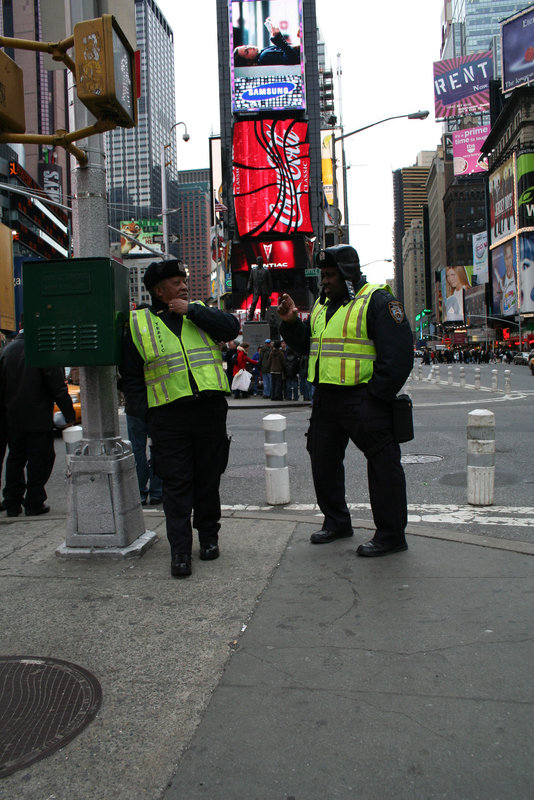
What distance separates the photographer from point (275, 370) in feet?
61.5

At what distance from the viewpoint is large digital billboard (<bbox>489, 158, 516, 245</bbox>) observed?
9881 centimetres

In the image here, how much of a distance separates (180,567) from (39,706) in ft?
4.98

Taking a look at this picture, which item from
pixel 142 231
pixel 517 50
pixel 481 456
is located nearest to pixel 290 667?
pixel 481 456

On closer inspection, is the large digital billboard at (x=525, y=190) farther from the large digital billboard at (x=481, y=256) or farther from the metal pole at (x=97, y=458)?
the metal pole at (x=97, y=458)

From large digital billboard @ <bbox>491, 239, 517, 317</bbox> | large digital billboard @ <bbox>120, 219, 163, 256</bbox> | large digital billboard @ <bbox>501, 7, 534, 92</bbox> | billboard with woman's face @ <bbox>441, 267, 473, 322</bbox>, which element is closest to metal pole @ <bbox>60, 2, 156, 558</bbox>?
large digital billboard @ <bbox>120, 219, 163, 256</bbox>

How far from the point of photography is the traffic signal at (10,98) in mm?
4281

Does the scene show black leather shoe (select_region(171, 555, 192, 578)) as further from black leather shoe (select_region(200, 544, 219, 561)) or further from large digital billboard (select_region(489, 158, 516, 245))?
large digital billboard (select_region(489, 158, 516, 245))

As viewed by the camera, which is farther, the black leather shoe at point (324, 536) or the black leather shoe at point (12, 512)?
the black leather shoe at point (12, 512)

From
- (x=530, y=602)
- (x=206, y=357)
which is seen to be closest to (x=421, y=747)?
(x=530, y=602)

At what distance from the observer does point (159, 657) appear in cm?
311

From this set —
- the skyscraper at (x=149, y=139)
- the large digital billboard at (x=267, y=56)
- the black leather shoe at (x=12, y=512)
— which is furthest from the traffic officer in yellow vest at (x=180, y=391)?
the large digital billboard at (x=267, y=56)

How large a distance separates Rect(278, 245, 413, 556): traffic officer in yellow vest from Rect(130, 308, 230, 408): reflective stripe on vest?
2.02 feet

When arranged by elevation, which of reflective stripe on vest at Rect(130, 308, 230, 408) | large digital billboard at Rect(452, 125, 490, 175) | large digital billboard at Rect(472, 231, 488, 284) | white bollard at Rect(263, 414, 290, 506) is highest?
large digital billboard at Rect(452, 125, 490, 175)

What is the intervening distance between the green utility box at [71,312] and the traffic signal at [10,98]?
89 cm
